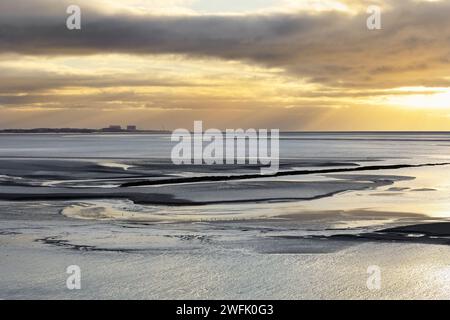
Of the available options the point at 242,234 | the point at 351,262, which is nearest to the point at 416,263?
the point at 351,262

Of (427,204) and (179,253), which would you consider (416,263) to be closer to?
(179,253)

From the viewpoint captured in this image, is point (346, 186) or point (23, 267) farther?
point (346, 186)

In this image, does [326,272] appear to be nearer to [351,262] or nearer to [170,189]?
[351,262]

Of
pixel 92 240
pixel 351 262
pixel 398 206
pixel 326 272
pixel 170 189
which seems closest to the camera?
pixel 326 272

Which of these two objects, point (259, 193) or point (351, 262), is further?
point (259, 193)

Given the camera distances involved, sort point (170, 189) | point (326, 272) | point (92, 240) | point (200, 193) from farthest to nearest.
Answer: point (170, 189), point (200, 193), point (92, 240), point (326, 272)
